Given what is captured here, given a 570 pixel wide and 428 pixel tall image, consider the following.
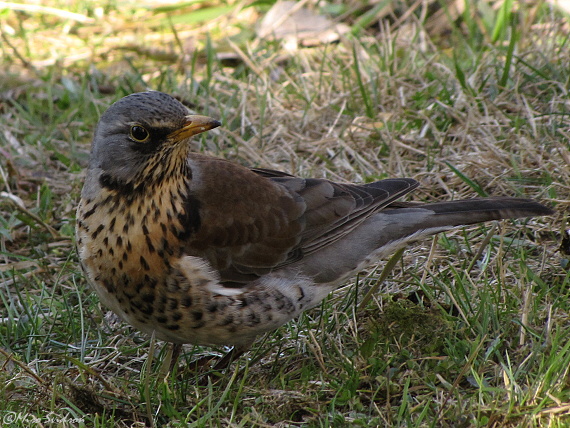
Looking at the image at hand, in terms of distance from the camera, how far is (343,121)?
6.20 meters

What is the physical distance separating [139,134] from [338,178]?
2.07 m

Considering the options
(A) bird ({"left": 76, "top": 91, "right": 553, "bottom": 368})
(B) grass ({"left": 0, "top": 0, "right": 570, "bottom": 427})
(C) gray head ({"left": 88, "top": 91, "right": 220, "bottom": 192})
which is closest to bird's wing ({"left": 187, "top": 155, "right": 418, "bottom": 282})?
(A) bird ({"left": 76, "top": 91, "right": 553, "bottom": 368})

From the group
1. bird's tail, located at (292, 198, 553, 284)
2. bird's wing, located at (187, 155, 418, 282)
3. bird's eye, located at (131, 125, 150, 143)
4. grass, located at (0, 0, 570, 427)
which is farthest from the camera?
bird's tail, located at (292, 198, 553, 284)

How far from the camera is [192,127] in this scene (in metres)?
3.87

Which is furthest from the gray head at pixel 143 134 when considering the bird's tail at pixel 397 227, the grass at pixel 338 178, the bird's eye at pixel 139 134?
the bird's tail at pixel 397 227

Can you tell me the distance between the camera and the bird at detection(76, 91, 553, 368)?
3.94 metres

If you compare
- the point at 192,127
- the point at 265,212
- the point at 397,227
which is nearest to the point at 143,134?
the point at 192,127

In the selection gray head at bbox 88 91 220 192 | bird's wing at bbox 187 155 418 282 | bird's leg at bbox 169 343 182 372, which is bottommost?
bird's leg at bbox 169 343 182 372

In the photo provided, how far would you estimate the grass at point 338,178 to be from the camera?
3773mm

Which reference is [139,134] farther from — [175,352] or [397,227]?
[397,227]

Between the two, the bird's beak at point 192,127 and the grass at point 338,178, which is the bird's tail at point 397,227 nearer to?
the grass at point 338,178

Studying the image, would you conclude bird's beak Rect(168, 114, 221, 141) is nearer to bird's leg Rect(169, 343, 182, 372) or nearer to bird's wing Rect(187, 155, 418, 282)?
bird's wing Rect(187, 155, 418, 282)

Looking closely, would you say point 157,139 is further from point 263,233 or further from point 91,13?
point 91,13

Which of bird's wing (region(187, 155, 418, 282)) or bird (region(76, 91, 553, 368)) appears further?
bird's wing (region(187, 155, 418, 282))
